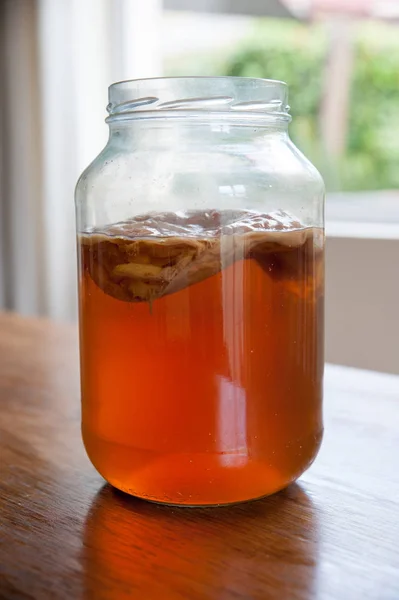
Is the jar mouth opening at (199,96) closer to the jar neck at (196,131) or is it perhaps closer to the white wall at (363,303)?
the jar neck at (196,131)

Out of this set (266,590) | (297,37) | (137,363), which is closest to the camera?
(266,590)

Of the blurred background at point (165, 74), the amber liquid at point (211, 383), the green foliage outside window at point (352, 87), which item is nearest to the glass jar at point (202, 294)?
the amber liquid at point (211, 383)

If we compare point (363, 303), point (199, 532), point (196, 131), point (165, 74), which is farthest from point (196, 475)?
point (165, 74)

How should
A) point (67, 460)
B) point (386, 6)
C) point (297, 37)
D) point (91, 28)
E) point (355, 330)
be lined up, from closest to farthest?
point (67, 460), point (355, 330), point (386, 6), point (297, 37), point (91, 28)

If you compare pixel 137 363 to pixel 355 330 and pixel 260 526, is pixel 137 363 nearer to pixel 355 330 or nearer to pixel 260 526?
pixel 260 526

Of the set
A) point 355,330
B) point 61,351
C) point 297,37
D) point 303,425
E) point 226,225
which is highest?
point 297,37

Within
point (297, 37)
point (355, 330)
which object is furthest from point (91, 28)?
point (355, 330)
